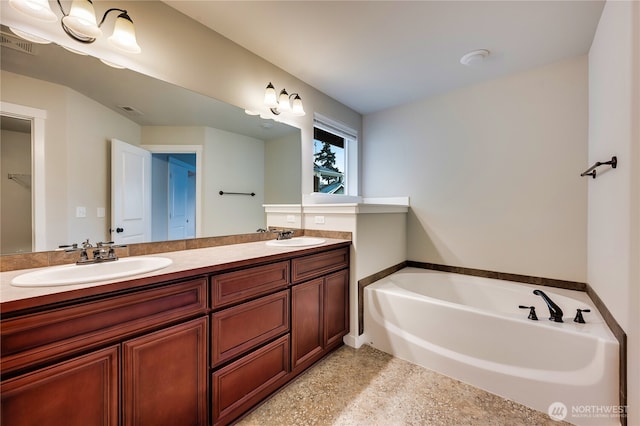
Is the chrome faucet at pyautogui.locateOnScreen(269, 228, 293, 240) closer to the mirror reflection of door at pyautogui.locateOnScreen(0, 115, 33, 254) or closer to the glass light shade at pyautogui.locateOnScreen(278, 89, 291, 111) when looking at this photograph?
the glass light shade at pyautogui.locateOnScreen(278, 89, 291, 111)

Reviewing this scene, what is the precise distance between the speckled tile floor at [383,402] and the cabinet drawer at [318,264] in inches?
26.9

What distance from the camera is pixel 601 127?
1.68m

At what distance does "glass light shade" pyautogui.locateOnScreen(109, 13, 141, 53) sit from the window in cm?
163

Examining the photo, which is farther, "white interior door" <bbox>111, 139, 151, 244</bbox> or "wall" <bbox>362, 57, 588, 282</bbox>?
"wall" <bbox>362, 57, 588, 282</bbox>

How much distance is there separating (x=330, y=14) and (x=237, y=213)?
1.53 meters

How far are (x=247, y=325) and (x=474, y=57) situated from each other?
2.59 meters

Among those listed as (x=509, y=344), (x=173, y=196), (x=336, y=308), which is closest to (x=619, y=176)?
(x=509, y=344)

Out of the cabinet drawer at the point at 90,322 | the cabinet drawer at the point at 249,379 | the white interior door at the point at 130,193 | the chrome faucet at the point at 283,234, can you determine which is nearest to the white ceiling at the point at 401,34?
the white interior door at the point at 130,193

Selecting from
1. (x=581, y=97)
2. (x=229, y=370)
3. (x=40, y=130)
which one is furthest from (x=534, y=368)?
(x=40, y=130)

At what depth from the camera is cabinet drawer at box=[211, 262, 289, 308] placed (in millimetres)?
1286

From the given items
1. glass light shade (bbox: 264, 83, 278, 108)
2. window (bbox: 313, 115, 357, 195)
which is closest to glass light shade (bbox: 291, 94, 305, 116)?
glass light shade (bbox: 264, 83, 278, 108)

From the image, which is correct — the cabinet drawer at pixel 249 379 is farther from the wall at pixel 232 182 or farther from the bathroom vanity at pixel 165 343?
the wall at pixel 232 182

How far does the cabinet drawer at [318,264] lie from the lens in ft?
5.68

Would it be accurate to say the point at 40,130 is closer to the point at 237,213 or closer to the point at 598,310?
the point at 237,213
